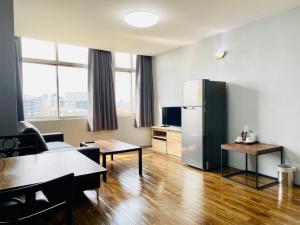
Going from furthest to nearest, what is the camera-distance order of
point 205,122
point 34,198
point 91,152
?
point 205,122
point 91,152
point 34,198

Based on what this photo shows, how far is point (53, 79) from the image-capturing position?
5023 millimetres

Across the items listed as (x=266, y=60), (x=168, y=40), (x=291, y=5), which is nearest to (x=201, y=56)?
(x=168, y=40)

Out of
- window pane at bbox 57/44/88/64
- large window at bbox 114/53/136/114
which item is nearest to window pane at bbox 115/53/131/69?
large window at bbox 114/53/136/114

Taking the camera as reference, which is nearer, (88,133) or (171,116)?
(171,116)

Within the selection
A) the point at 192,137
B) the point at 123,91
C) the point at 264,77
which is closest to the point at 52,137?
the point at 123,91

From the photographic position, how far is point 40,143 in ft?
9.46

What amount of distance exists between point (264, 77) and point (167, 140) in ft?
7.98

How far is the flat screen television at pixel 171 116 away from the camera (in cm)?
496

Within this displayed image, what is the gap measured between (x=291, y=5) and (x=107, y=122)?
4.26m

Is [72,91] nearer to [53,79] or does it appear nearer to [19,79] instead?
[53,79]

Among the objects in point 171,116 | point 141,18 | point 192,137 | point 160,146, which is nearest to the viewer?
point 141,18

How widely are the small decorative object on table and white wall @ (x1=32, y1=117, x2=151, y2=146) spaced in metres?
3.04

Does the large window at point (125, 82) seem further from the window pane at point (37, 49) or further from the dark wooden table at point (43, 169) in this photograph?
the dark wooden table at point (43, 169)

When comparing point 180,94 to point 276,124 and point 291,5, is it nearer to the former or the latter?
point 276,124
